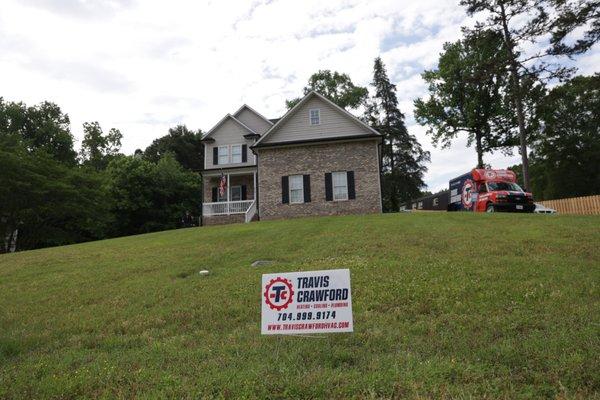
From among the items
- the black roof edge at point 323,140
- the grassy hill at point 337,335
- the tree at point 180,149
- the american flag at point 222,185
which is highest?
the tree at point 180,149

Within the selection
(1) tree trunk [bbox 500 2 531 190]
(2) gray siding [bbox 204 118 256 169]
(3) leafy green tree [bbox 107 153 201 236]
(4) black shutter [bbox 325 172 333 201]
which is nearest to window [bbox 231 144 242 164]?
(2) gray siding [bbox 204 118 256 169]

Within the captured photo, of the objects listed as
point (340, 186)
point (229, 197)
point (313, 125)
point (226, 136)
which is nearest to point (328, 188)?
point (340, 186)

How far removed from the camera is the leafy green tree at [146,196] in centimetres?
3797

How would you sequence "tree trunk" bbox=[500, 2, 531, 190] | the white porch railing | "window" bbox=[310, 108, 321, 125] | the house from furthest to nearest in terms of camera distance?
the white porch railing < "tree trunk" bbox=[500, 2, 531, 190] < "window" bbox=[310, 108, 321, 125] < the house

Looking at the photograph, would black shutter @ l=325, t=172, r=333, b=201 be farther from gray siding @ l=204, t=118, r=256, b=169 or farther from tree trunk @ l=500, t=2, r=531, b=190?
tree trunk @ l=500, t=2, r=531, b=190

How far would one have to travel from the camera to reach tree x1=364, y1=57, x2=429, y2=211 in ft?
145

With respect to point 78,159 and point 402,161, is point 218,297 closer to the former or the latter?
point 402,161

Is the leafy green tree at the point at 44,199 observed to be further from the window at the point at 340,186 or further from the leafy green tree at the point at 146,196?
the window at the point at 340,186

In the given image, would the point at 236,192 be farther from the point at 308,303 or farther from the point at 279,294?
the point at 308,303

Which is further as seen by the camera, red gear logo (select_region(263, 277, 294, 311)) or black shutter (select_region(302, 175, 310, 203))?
black shutter (select_region(302, 175, 310, 203))

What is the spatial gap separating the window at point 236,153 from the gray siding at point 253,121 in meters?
2.05

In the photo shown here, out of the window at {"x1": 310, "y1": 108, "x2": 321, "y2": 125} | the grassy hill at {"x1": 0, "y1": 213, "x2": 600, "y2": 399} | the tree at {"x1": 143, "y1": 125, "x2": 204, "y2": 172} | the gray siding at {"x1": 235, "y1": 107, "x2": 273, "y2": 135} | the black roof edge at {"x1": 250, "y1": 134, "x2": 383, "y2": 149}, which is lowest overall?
the grassy hill at {"x1": 0, "y1": 213, "x2": 600, "y2": 399}

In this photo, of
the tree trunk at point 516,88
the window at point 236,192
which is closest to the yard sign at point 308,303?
the tree trunk at point 516,88

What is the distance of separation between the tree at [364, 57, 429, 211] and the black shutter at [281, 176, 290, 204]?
68.6 feet
